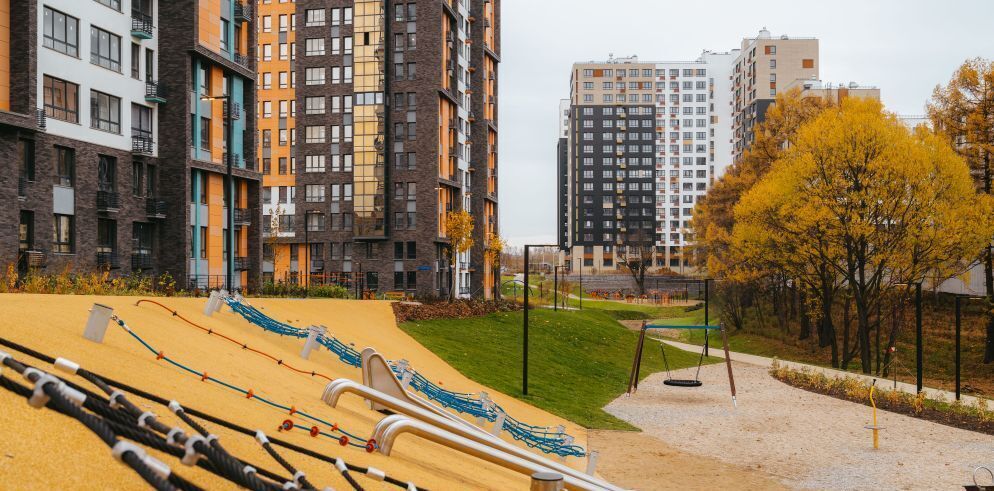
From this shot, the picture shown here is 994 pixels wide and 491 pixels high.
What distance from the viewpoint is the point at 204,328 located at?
14.5 metres

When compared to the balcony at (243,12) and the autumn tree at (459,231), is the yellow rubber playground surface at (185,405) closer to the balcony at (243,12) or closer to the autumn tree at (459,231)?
the balcony at (243,12)

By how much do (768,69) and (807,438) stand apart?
100 m

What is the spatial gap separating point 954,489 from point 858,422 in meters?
9.04

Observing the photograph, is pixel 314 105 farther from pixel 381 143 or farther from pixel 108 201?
pixel 108 201

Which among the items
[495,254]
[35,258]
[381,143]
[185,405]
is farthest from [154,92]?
[495,254]

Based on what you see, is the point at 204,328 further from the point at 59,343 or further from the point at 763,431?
the point at 763,431

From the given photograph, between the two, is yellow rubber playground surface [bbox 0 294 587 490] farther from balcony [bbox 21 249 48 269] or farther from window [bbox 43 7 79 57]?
window [bbox 43 7 79 57]

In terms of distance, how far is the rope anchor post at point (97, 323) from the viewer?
30.9 feet

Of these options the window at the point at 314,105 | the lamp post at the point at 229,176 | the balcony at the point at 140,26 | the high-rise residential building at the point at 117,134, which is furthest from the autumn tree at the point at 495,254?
the balcony at the point at 140,26

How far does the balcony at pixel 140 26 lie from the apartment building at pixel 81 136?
6cm

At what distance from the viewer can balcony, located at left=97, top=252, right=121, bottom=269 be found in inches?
1377

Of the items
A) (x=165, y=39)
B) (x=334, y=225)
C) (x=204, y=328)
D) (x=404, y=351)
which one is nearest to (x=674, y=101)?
(x=334, y=225)

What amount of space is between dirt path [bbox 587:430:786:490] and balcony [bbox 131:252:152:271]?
26605mm

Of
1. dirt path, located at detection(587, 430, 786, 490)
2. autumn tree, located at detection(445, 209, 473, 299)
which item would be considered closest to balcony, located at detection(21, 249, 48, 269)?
dirt path, located at detection(587, 430, 786, 490)
